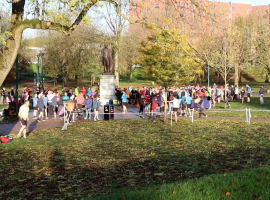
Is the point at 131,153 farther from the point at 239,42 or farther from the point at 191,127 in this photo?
the point at 239,42

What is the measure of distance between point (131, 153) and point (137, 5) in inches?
194

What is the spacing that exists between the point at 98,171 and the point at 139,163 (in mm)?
1350

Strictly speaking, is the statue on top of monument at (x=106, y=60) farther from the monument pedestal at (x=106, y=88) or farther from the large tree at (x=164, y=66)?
the large tree at (x=164, y=66)

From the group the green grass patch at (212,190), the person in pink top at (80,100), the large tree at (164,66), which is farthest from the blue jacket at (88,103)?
the large tree at (164,66)

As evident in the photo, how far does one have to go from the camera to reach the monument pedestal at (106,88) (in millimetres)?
33938

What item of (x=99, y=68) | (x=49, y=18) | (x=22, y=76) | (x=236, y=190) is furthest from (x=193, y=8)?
(x=22, y=76)

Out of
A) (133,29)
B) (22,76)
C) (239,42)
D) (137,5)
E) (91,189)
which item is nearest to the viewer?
(91,189)

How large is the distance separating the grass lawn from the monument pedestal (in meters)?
15.4

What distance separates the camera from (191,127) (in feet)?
61.4

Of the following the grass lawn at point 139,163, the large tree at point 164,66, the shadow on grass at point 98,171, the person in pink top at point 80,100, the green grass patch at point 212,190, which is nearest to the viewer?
the green grass patch at point 212,190

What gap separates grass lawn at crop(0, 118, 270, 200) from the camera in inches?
274

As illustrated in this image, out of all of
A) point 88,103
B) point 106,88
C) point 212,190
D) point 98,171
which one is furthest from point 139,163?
point 106,88

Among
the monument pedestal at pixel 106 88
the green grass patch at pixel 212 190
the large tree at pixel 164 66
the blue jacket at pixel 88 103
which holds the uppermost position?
the large tree at pixel 164 66

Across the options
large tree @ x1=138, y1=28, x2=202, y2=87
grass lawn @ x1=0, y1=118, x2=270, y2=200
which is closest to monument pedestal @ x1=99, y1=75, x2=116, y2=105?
large tree @ x1=138, y1=28, x2=202, y2=87
